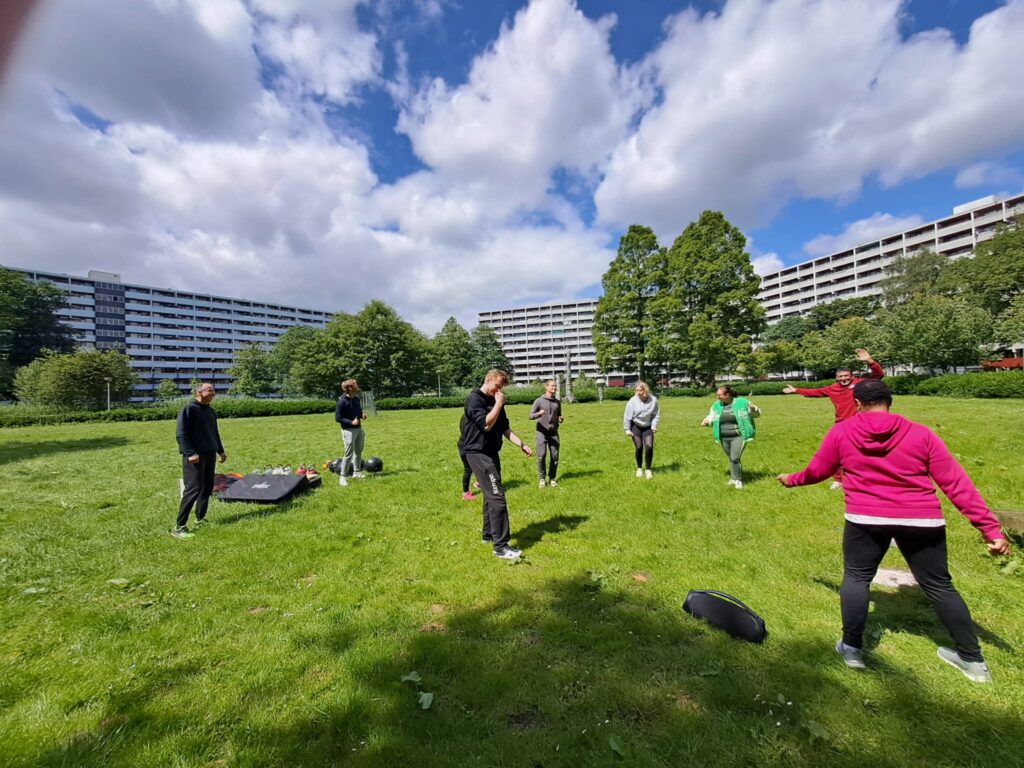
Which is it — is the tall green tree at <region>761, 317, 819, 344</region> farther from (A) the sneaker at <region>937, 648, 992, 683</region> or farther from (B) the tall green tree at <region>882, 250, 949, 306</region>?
A: (A) the sneaker at <region>937, 648, 992, 683</region>

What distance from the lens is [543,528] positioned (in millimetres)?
6629

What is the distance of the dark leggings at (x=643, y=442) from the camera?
9.30 meters

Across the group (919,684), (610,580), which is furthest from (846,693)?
(610,580)

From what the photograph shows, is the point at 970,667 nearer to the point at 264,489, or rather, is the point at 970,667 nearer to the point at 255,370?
the point at 264,489

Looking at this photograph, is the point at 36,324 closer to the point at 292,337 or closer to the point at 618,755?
the point at 292,337

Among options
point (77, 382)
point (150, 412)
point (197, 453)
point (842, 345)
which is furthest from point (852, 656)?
point (842, 345)

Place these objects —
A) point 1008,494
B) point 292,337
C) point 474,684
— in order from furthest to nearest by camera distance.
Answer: point 292,337
point 1008,494
point 474,684

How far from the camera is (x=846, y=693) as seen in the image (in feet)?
9.50

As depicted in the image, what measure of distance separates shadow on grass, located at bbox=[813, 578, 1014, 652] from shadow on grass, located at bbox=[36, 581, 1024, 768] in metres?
0.58

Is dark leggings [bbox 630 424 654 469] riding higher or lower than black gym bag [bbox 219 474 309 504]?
higher

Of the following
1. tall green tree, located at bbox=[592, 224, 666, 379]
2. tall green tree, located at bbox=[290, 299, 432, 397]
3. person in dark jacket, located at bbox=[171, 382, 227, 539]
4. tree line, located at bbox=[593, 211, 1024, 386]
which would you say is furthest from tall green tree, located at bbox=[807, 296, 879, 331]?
person in dark jacket, located at bbox=[171, 382, 227, 539]

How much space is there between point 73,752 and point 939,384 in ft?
135

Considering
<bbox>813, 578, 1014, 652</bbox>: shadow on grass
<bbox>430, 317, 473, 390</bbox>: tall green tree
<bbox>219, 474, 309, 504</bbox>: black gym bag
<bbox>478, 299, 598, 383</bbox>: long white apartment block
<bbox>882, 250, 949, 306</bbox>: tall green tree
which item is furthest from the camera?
<bbox>478, 299, 598, 383</bbox>: long white apartment block

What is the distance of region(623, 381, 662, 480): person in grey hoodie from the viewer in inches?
368
